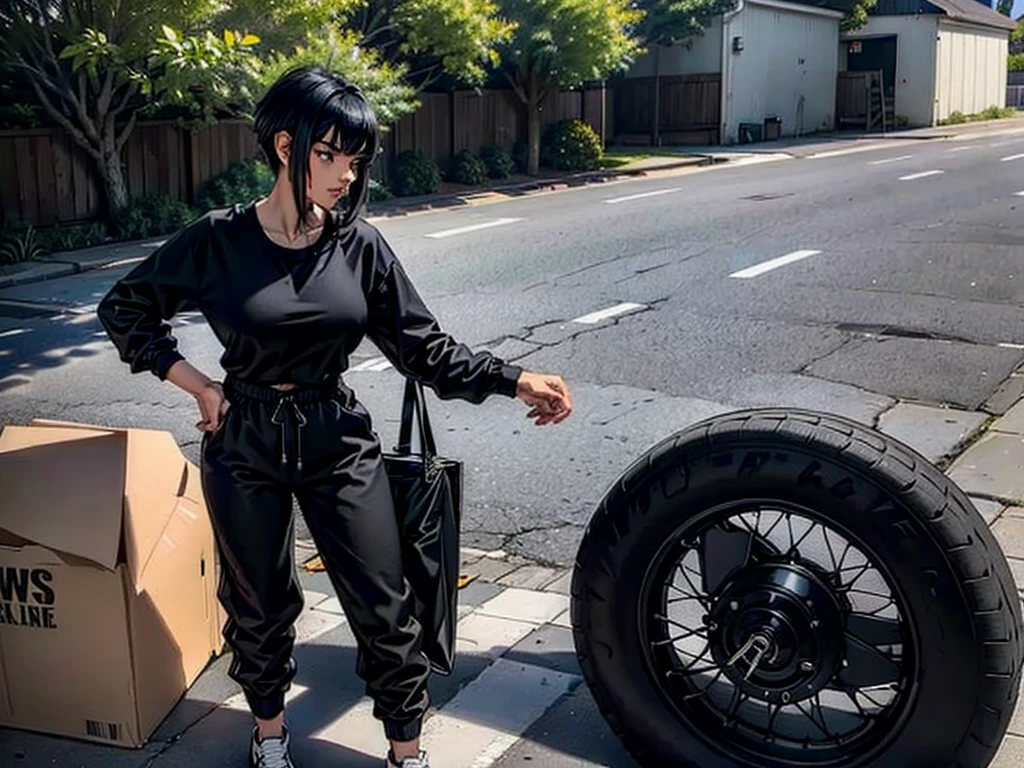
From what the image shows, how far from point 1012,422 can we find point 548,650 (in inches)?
150

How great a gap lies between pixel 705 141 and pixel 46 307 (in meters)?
24.5

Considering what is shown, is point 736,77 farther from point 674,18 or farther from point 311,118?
point 311,118

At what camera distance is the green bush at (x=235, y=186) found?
17.0 metres

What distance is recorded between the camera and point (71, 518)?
325 centimetres

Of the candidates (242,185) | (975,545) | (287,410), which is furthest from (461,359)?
(242,185)

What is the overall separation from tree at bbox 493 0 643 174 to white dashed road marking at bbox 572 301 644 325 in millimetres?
12812

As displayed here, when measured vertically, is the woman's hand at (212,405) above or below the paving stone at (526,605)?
above

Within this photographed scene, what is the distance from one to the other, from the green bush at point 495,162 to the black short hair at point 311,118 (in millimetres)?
20134

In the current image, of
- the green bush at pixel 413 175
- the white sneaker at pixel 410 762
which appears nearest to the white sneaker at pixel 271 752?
the white sneaker at pixel 410 762

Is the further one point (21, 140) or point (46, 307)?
point (21, 140)

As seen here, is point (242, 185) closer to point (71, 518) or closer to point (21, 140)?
point (21, 140)

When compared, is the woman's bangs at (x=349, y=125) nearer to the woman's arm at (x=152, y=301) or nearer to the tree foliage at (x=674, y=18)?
the woman's arm at (x=152, y=301)

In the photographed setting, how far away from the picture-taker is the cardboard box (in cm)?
324

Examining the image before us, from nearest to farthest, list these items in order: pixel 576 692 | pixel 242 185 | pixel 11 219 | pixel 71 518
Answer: pixel 71 518
pixel 576 692
pixel 11 219
pixel 242 185
